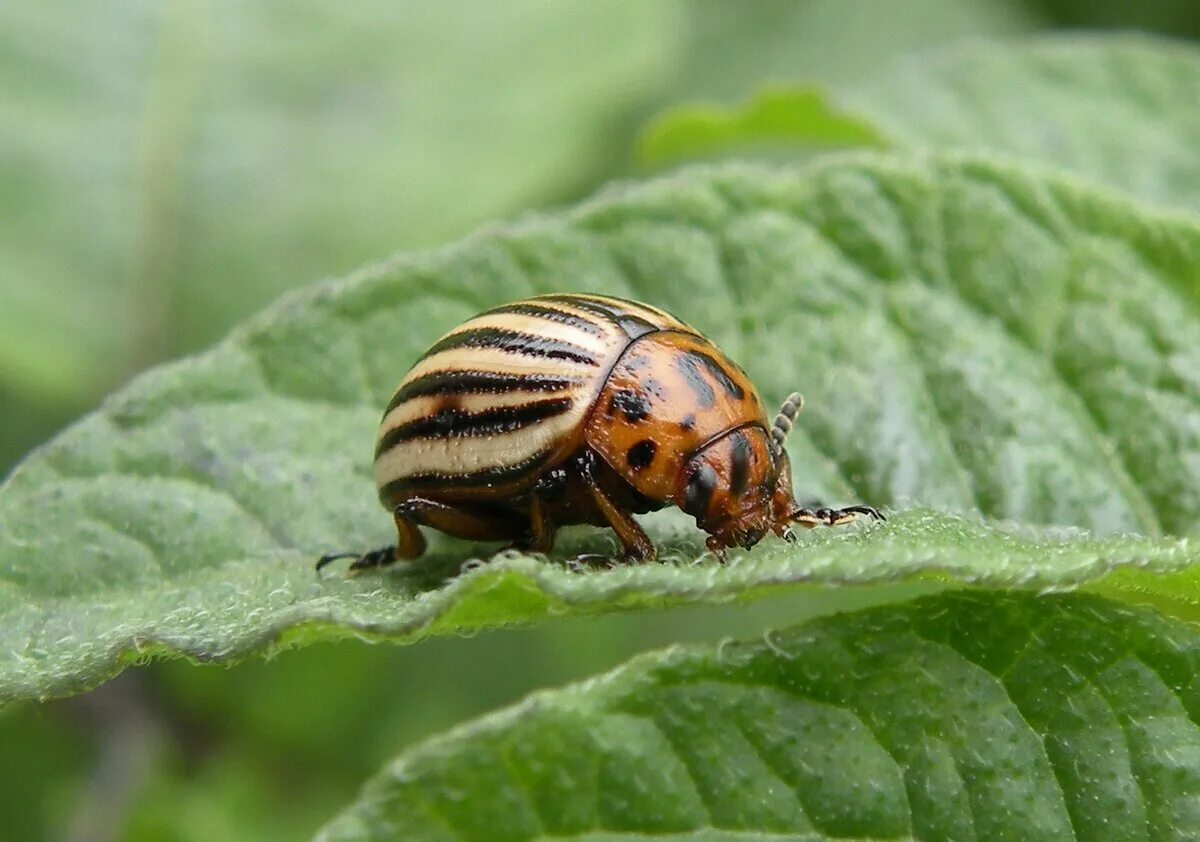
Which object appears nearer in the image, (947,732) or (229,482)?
(947,732)

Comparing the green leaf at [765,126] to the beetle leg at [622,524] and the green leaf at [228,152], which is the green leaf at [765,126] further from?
the beetle leg at [622,524]

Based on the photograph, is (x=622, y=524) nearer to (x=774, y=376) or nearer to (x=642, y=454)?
(x=642, y=454)

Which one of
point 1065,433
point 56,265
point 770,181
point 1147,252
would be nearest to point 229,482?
point 770,181

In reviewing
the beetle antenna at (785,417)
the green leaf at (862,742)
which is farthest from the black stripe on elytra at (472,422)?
the green leaf at (862,742)

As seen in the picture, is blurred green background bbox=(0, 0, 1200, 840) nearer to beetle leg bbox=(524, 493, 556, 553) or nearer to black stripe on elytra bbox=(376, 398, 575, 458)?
beetle leg bbox=(524, 493, 556, 553)

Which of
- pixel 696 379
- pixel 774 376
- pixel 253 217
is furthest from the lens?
pixel 253 217

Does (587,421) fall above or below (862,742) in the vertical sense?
above

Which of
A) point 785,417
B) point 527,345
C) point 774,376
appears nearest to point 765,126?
point 774,376

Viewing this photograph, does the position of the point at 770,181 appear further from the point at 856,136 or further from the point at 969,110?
the point at 969,110
